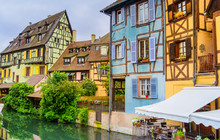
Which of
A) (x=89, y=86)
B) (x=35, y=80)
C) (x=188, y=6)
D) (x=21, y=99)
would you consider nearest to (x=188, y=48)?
(x=188, y=6)

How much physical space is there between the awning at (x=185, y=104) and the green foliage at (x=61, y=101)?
413 inches

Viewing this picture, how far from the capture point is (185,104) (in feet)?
26.5

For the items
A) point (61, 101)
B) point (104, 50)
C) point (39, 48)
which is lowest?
point (61, 101)

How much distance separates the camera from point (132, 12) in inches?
545

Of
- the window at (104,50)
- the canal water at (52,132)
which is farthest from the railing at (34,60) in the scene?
the canal water at (52,132)

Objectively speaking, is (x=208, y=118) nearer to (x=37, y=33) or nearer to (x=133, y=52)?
(x=133, y=52)

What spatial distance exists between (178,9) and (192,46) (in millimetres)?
2332

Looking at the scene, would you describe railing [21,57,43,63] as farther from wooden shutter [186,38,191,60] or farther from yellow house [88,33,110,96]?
wooden shutter [186,38,191,60]

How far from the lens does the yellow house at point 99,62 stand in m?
24.5

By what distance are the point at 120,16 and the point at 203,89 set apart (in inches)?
325

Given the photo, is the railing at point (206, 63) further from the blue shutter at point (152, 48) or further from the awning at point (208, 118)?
the blue shutter at point (152, 48)

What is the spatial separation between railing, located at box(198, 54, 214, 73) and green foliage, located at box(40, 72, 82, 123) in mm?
11600

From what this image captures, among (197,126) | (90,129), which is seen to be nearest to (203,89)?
(197,126)

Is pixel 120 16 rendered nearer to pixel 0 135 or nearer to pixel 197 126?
pixel 197 126
